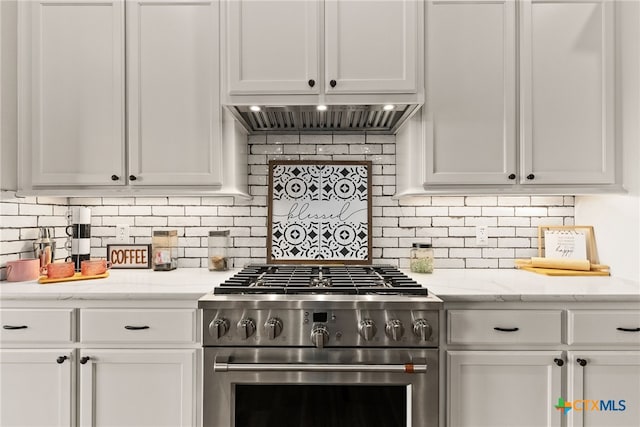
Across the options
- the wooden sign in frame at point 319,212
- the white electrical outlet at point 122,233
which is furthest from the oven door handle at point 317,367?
the white electrical outlet at point 122,233

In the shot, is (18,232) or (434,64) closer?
(434,64)

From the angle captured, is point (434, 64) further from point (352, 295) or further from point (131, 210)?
point (131, 210)

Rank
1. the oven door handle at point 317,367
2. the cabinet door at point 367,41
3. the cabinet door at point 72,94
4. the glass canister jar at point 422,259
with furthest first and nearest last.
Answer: the glass canister jar at point 422,259, the cabinet door at point 72,94, the cabinet door at point 367,41, the oven door handle at point 317,367

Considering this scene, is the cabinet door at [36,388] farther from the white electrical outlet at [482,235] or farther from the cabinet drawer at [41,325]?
the white electrical outlet at [482,235]

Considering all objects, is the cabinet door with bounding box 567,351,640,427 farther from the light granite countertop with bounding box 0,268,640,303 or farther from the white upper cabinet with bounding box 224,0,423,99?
the white upper cabinet with bounding box 224,0,423,99

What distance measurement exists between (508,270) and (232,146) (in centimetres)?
173

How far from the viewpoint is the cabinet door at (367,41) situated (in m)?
1.96

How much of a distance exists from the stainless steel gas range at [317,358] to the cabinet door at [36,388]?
64cm

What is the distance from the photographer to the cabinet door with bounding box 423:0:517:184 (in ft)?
6.61

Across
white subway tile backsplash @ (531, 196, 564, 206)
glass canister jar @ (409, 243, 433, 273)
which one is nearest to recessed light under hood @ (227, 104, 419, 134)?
glass canister jar @ (409, 243, 433, 273)

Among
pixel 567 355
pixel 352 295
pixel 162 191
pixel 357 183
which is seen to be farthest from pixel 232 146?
pixel 567 355

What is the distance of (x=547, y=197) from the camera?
7.93 ft

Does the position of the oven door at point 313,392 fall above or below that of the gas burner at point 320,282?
below

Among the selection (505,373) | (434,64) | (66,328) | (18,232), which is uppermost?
(434,64)
